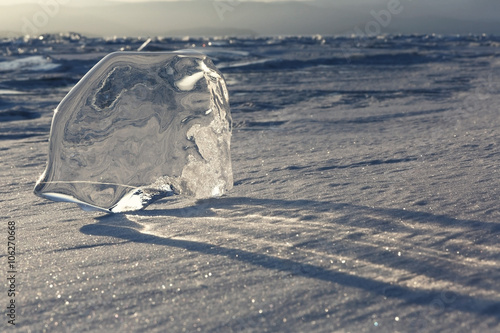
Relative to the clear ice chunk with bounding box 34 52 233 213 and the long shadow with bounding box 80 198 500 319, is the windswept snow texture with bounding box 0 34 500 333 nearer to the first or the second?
the long shadow with bounding box 80 198 500 319

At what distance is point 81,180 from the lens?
2398 mm

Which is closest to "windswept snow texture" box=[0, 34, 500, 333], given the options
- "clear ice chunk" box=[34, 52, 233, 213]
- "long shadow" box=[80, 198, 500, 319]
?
"long shadow" box=[80, 198, 500, 319]

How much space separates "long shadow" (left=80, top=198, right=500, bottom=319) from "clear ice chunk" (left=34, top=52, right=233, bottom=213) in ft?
0.50

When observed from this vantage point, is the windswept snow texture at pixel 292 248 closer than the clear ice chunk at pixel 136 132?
Yes

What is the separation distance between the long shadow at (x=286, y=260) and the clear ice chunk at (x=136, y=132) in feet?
0.50

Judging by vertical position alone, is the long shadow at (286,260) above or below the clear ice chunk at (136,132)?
below

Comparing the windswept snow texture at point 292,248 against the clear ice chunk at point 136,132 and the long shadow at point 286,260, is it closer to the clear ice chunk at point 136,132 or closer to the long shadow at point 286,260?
the long shadow at point 286,260

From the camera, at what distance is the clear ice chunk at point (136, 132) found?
2.38 metres

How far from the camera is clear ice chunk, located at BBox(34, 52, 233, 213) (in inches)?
93.6

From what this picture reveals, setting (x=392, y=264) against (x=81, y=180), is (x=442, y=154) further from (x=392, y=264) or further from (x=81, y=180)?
(x=81, y=180)

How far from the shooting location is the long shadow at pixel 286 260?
1443mm

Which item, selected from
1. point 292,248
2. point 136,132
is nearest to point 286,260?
point 292,248

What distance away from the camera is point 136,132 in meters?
2.46

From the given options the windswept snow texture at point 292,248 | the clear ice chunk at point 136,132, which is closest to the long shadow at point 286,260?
the windswept snow texture at point 292,248
